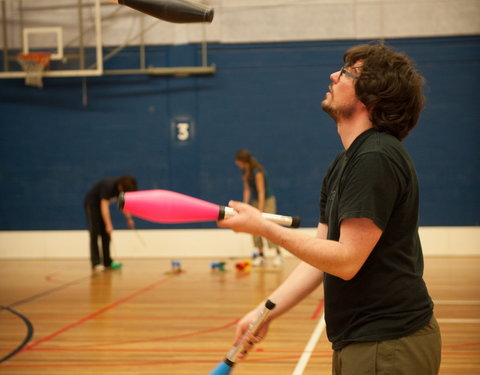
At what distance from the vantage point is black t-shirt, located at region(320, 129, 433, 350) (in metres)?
1.92

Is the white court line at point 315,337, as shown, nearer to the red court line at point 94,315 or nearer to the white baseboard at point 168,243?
the red court line at point 94,315

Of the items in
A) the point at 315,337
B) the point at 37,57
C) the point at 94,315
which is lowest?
the point at 94,315

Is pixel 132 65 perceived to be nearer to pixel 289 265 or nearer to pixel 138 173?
pixel 138 173

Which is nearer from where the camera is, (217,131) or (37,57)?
(37,57)

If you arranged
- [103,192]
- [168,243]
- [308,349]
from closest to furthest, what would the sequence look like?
[308,349]
[103,192]
[168,243]

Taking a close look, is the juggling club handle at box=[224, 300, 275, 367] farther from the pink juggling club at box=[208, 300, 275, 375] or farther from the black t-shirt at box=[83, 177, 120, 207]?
the black t-shirt at box=[83, 177, 120, 207]

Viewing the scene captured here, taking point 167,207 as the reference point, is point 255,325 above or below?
below

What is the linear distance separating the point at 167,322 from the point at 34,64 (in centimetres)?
736

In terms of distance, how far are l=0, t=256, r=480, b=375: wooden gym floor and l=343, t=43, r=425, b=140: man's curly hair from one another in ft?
10.2

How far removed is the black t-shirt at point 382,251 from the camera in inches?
75.7

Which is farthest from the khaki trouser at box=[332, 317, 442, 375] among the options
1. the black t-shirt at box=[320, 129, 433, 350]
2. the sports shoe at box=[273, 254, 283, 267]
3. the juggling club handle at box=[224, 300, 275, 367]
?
the sports shoe at box=[273, 254, 283, 267]

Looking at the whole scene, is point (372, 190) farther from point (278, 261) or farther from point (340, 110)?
point (278, 261)

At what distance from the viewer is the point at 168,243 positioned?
12695 mm

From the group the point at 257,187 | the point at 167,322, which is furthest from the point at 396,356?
the point at 257,187
